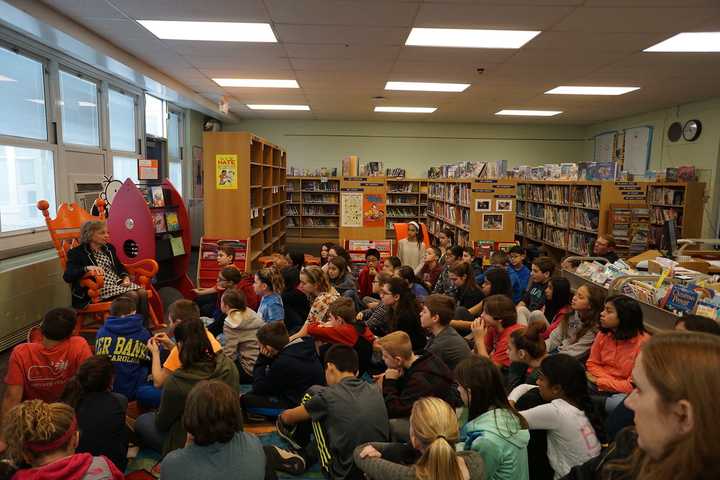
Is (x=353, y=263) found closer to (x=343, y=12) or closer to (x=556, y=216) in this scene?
(x=343, y=12)

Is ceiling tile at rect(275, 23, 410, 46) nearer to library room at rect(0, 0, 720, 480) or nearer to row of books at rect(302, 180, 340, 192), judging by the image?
library room at rect(0, 0, 720, 480)

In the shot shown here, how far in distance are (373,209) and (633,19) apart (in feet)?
16.0

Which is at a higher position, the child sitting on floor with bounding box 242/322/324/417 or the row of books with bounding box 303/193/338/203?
the row of books with bounding box 303/193/338/203

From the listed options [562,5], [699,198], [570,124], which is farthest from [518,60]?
[570,124]

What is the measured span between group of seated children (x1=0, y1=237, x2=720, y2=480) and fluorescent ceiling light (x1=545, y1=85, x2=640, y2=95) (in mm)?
4816

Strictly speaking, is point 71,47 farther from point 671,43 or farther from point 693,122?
point 693,122

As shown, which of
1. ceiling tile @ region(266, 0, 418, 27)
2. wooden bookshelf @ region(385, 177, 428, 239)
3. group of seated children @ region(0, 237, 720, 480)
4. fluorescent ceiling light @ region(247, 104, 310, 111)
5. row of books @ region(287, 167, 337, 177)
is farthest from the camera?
row of books @ region(287, 167, 337, 177)

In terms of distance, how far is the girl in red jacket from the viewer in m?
2.98

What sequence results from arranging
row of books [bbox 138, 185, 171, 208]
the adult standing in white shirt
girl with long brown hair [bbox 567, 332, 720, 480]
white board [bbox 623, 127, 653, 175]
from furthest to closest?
white board [bbox 623, 127, 653, 175] < row of books [bbox 138, 185, 171, 208] < the adult standing in white shirt < girl with long brown hair [bbox 567, 332, 720, 480]

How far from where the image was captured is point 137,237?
566 cm

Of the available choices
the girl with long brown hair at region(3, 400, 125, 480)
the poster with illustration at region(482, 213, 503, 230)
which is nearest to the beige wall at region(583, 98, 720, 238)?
the poster with illustration at region(482, 213, 503, 230)

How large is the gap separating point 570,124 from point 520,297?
9.33 m

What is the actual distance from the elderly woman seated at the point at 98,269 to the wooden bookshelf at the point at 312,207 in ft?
27.3

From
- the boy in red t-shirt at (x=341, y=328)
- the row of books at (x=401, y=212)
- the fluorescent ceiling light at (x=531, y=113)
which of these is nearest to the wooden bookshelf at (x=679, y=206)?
the fluorescent ceiling light at (x=531, y=113)
